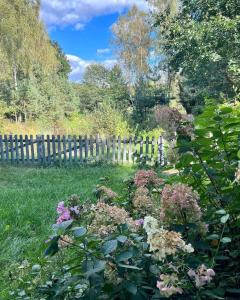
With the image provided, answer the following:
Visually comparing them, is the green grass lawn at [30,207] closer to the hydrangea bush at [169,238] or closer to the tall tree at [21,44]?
the hydrangea bush at [169,238]

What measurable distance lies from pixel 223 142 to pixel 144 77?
21109 millimetres

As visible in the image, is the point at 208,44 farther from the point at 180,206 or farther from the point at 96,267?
the point at 96,267

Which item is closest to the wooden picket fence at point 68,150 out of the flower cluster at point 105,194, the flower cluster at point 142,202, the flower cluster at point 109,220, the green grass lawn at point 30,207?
the green grass lawn at point 30,207

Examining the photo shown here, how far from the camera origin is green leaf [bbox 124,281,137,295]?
31.0 inches

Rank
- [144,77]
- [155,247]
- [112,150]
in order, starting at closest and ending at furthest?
1. [155,247]
2. [112,150]
3. [144,77]

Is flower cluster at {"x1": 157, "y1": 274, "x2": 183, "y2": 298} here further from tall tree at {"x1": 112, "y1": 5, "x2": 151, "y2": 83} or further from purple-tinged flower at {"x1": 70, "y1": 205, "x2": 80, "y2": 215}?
tall tree at {"x1": 112, "y1": 5, "x2": 151, "y2": 83}

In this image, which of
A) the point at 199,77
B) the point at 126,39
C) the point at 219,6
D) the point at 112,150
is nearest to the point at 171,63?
the point at 199,77

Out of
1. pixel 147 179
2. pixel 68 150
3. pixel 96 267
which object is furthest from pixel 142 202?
pixel 68 150

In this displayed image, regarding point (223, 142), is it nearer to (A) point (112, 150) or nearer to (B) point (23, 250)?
(B) point (23, 250)

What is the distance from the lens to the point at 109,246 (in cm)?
81

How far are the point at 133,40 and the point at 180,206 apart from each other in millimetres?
25887

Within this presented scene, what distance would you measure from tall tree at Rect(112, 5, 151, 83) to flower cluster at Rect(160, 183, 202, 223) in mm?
24068

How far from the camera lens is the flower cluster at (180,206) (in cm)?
86

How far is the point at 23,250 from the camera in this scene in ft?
10.1
